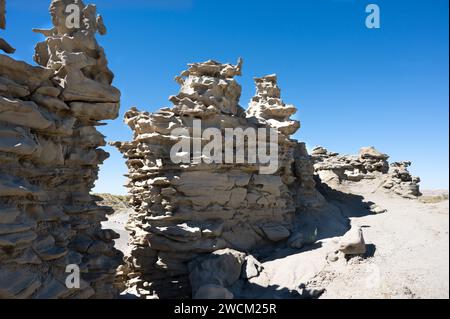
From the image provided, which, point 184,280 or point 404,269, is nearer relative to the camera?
point 404,269

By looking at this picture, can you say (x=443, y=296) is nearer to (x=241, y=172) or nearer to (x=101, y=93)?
(x=241, y=172)

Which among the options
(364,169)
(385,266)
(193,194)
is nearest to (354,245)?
(385,266)

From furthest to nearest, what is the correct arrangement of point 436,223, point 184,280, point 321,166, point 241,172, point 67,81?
point 321,166
point 241,172
point 436,223
point 184,280
point 67,81

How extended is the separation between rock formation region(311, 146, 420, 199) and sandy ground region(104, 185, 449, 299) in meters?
7.67

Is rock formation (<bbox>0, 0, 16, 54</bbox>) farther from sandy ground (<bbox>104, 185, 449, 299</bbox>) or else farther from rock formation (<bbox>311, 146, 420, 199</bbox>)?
rock formation (<bbox>311, 146, 420, 199</bbox>)

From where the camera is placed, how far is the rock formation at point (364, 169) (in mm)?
23859

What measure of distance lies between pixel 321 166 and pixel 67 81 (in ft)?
69.6

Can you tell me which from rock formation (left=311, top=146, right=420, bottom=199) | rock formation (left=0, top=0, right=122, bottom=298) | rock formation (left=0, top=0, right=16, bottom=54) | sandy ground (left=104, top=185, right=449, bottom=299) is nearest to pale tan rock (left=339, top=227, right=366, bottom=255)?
sandy ground (left=104, top=185, right=449, bottom=299)

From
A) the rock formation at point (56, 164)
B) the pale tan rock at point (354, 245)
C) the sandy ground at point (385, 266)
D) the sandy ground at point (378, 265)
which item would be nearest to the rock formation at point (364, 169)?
the sandy ground at point (378, 265)

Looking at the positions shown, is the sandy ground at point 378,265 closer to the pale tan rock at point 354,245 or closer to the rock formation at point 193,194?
the pale tan rock at point 354,245

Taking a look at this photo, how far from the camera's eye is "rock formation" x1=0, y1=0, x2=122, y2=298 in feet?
21.8
